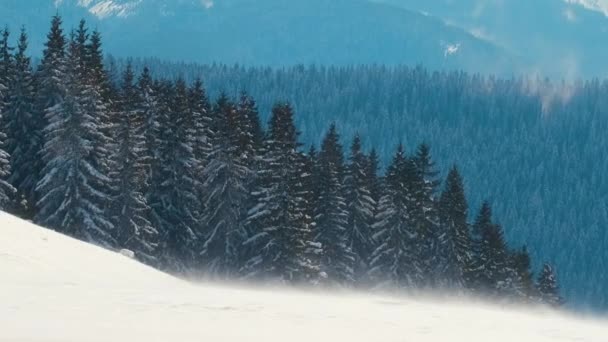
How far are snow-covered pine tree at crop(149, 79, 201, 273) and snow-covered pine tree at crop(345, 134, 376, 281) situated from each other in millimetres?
8056

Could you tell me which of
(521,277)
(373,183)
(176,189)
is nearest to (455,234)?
(373,183)

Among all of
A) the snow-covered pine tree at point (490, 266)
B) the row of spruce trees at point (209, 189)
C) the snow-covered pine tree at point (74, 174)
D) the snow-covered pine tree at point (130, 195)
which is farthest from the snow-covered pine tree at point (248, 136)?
the snow-covered pine tree at point (490, 266)

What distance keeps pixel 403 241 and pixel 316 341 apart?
36.4 m

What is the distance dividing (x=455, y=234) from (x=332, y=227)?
8.39 m

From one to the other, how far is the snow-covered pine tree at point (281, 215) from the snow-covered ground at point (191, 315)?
79.3ft

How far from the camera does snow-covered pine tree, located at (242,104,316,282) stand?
123ft

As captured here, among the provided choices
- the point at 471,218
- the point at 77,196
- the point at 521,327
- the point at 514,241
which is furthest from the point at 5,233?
the point at 471,218

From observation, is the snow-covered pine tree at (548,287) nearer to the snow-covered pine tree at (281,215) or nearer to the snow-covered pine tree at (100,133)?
the snow-covered pine tree at (281,215)

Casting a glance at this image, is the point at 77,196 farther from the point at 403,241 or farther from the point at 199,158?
the point at 403,241

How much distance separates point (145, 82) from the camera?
43.6m

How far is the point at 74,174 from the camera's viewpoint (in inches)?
1421

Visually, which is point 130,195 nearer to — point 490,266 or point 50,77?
point 50,77

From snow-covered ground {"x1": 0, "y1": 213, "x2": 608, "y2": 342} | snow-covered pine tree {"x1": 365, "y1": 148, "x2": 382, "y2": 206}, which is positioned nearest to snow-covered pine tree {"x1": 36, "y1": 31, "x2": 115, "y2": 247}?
snow-covered pine tree {"x1": 365, "y1": 148, "x2": 382, "y2": 206}

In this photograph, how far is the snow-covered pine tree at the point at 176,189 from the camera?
4103 centimetres
